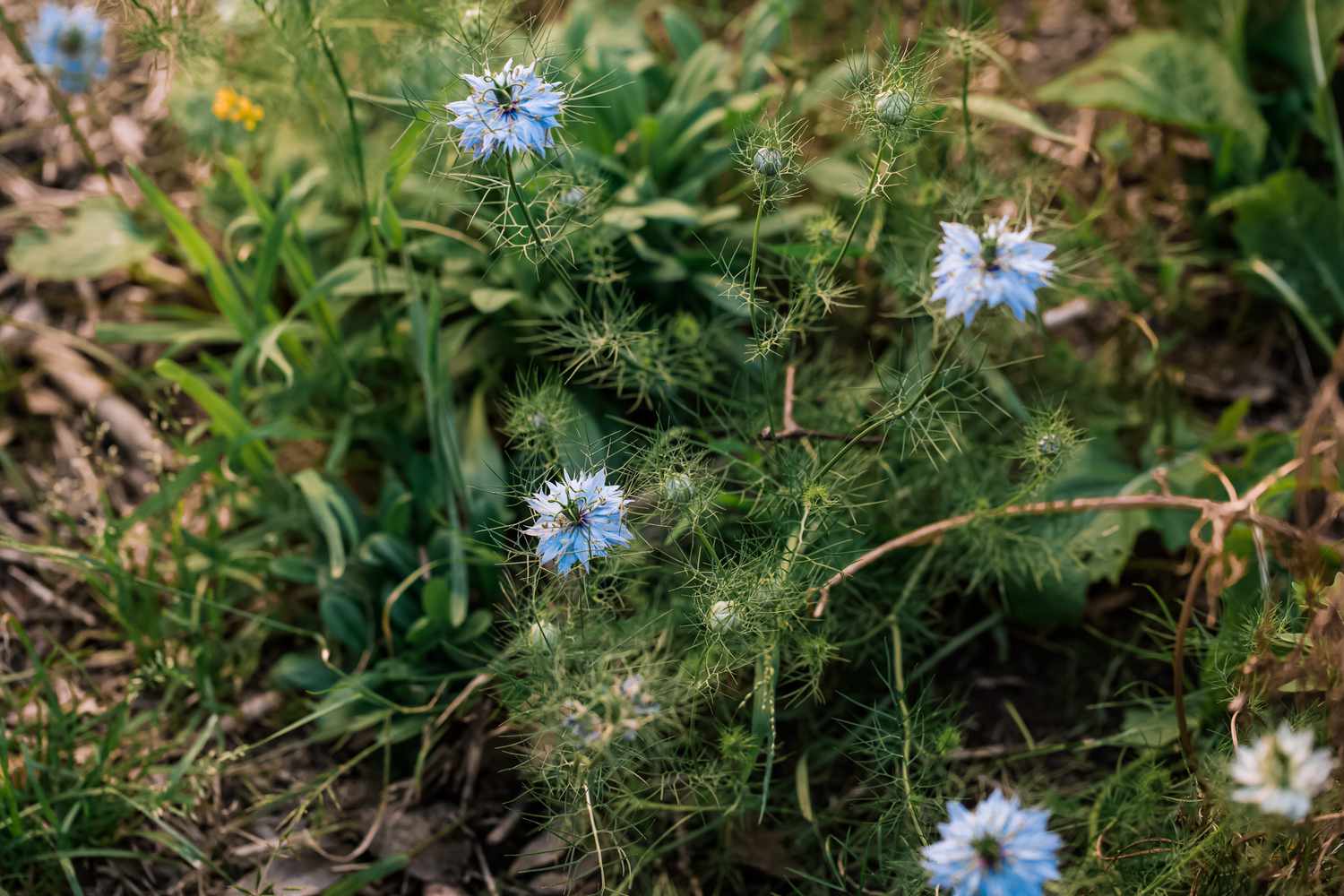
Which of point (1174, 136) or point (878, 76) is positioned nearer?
point (878, 76)

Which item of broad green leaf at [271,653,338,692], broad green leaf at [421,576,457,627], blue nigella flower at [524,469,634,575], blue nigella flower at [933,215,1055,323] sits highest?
blue nigella flower at [933,215,1055,323]

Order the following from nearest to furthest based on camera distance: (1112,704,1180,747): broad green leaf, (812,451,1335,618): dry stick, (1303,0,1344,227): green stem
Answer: (812,451,1335,618): dry stick
(1112,704,1180,747): broad green leaf
(1303,0,1344,227): green stem

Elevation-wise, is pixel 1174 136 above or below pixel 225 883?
above

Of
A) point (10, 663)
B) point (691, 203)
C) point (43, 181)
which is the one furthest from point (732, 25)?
point (10, 663)

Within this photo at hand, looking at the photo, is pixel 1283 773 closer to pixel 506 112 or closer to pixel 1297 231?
pixel 506 112

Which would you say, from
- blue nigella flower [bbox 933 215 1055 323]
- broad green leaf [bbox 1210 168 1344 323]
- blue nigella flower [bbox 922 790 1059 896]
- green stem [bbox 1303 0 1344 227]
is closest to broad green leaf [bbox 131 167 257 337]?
blue nigella flower [bbox 933 215 1055 323]

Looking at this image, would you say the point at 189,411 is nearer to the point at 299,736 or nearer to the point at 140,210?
the point at 140,210

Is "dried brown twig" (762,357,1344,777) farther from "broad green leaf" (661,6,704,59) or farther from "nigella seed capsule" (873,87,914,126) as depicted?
"broad green leaf" (661,6,704,59)
